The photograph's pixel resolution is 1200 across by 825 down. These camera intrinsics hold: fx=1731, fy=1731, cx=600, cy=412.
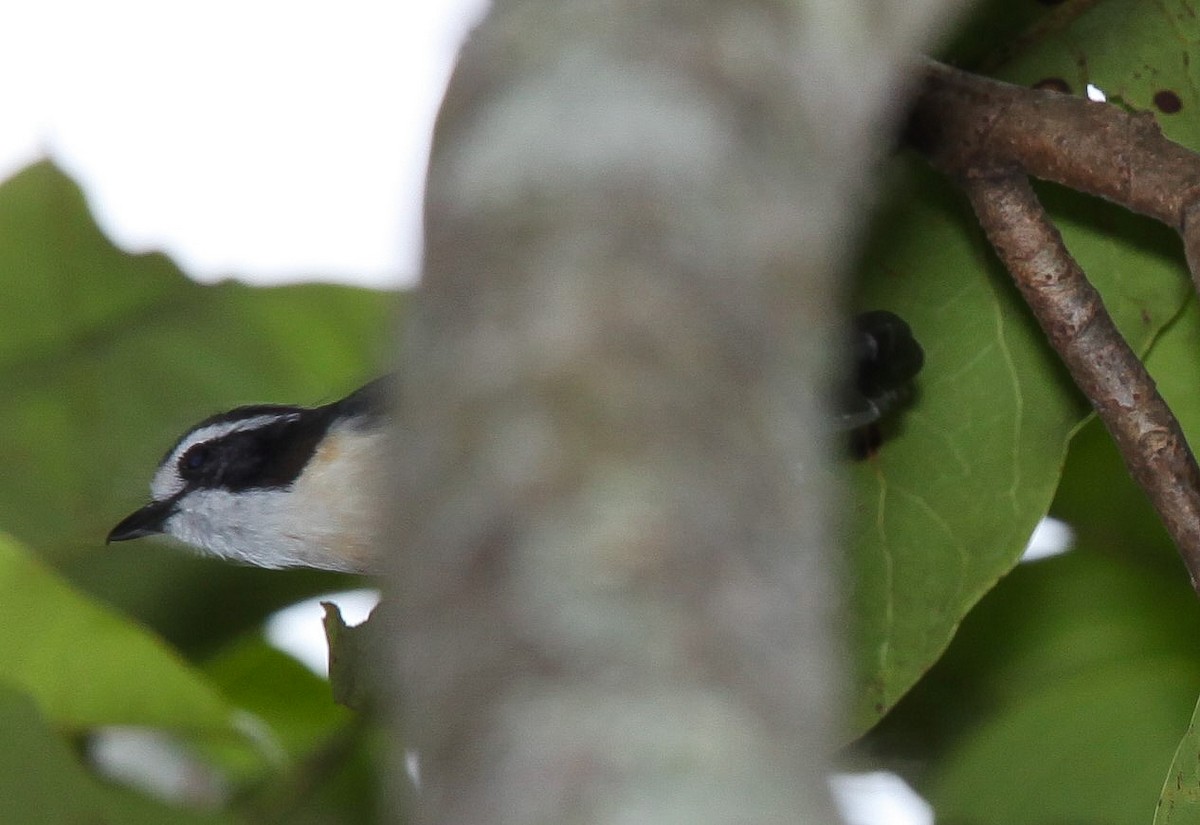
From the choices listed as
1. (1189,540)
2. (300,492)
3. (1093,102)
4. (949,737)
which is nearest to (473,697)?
(1189,540)

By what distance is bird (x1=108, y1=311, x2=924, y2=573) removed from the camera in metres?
2.89

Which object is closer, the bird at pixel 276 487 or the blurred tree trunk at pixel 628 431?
the blurred tree trunk at pixel 628 431

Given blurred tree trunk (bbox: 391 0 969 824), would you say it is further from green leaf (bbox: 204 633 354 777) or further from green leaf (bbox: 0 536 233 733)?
green leaf (bbox: 204 633 354 777)

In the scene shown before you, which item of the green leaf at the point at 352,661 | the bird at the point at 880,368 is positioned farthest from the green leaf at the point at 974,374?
the green leaf at the point at 352,661

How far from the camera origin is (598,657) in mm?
568

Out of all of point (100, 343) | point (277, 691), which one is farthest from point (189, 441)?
point (277, 691)

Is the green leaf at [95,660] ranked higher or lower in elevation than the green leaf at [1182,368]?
lower

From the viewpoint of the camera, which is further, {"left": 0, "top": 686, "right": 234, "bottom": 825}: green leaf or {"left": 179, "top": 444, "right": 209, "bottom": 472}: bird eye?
{"left": 179, "top": 444, "right": 209, "bottom": 472}: bird eye

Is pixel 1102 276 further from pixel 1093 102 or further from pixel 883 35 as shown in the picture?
pixel 883 35

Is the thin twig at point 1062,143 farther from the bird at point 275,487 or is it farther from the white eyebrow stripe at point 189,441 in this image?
the white eyebrow stripe at point 189,441

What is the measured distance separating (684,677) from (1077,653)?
209cm

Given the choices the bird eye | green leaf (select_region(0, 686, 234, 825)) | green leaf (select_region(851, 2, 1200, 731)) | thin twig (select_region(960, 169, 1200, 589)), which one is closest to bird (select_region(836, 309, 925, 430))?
green leaf (select_region(851, 2, 1200, 731))

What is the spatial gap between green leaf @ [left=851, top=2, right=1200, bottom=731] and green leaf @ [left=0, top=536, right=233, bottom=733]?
872mm

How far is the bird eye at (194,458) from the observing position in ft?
10.4
